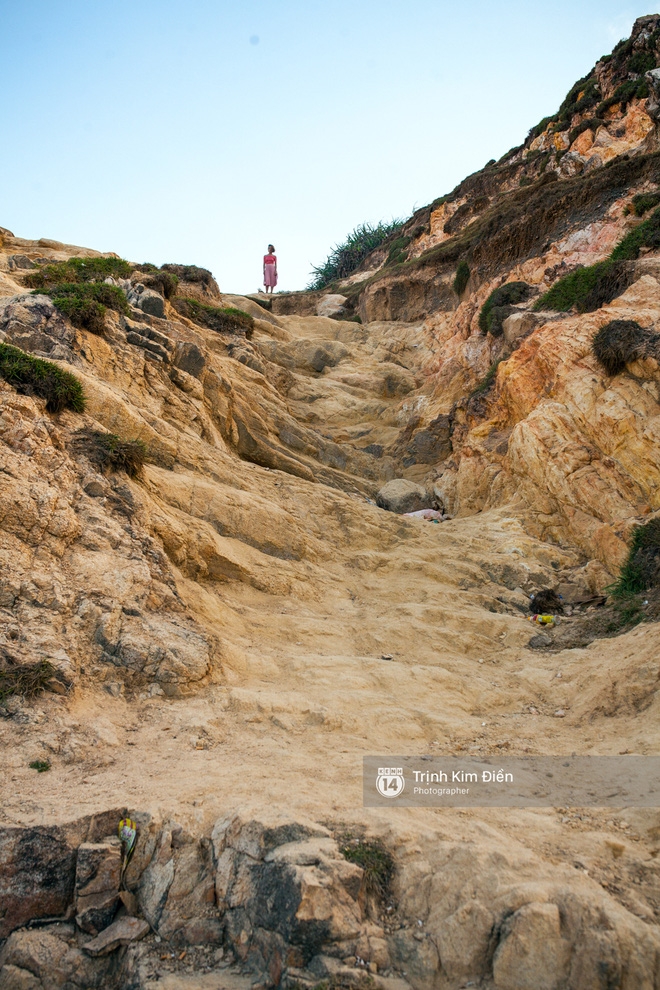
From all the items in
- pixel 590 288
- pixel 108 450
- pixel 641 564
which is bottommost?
pixel 641 564

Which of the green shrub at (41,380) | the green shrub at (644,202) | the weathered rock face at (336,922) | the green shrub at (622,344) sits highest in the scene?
the green shrub at (644,202)

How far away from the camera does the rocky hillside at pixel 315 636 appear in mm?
3207

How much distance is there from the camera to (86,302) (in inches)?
397

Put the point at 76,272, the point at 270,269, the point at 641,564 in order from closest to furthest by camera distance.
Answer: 1. the point at 641,564
2. the point at 76,272
3. the point at 270,269

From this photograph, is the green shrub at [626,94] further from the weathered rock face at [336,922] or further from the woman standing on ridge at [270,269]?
the weathered rock face at [336,922]

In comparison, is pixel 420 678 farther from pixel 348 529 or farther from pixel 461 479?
pixel 461 479

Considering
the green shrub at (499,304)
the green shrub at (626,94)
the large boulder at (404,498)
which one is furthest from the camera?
the green shrub at (626,94)

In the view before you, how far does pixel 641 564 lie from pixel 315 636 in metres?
4.71

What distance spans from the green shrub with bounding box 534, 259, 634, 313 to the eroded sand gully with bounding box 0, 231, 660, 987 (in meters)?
5.25

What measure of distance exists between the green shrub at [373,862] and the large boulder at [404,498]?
9565mm

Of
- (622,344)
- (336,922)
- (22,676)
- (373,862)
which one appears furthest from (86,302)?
(336,922)

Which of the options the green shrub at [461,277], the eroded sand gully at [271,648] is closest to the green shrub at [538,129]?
the green shrub at [461,277]

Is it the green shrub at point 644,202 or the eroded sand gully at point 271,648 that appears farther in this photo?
the green shrub at point 644,202

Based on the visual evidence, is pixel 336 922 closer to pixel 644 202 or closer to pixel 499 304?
pixel 499 304
